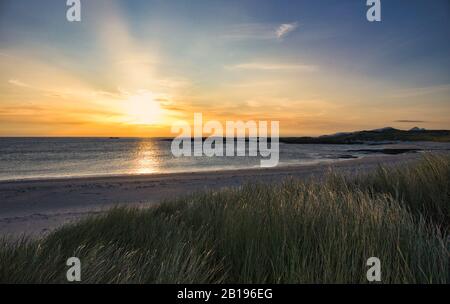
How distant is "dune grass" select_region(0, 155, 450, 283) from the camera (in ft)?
7.70

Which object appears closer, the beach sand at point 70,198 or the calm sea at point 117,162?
the beach sand at point 70,198

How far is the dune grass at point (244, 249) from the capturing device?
92.4 inches

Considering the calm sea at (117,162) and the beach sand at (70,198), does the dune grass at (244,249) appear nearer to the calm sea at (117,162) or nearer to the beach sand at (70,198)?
the beach sand at (70,198)

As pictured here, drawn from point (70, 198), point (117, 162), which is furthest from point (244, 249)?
point (117, 162)

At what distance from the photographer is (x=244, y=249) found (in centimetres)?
301

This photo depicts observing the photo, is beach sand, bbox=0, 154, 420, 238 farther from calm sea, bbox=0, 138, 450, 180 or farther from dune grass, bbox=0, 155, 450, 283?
calm sea, bbox=0, 138, 450, 180

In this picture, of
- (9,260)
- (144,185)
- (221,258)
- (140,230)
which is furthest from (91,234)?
(144,185)

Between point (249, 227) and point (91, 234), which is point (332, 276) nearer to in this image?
point (249, 227)

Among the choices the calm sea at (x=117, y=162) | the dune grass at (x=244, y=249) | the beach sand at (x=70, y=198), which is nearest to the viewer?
the dune grass at (x=244, y=249)

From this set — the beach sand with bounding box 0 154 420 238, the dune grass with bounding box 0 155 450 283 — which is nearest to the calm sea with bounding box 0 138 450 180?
the beach sand with bounding box 0 154 420 238

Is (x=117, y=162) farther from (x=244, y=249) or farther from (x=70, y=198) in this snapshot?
(x=244, y=249)

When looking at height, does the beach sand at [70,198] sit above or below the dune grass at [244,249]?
below

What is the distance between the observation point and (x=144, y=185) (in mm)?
16203

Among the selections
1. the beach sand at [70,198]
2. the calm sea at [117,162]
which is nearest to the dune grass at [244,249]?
the beach sand at [70,198]
